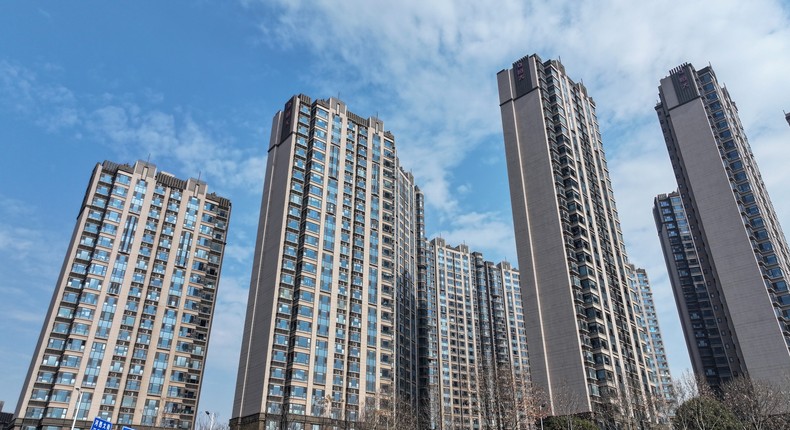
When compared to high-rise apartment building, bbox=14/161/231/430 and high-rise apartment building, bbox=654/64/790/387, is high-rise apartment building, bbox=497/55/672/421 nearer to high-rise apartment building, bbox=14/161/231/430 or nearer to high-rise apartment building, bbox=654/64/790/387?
high-rise apartment building, bbox=654/64/790/387

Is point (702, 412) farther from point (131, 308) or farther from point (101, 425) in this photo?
point (131, 308)

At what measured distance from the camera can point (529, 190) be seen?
3533 inches

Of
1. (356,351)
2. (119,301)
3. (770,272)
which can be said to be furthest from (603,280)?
(119,301)

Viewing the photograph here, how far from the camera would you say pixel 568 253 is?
81438 millimetres

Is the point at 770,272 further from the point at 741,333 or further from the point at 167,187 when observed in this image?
the point at 167,187

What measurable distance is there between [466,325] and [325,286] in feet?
234

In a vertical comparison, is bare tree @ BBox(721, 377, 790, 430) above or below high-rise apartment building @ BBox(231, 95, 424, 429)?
below

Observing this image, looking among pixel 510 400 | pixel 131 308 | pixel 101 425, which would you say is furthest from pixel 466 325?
pixel 101 425

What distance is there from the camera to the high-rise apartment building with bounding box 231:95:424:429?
78625 millimetres

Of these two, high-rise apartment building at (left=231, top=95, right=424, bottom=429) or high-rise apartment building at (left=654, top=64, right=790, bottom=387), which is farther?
high-rise apartment building at (left=654, top=64, right=790, bottom=387)

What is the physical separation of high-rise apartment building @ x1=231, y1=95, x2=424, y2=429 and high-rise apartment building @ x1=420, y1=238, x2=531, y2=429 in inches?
1163

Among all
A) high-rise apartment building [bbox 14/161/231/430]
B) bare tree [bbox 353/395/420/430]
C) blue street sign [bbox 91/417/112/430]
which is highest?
high-rise apartment building [bbox 14/161/231/430]

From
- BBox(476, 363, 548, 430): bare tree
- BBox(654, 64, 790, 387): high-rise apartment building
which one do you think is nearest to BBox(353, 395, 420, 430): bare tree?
BBox(476, 363, 548, 430): bare tree

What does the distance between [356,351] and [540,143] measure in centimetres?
4566
